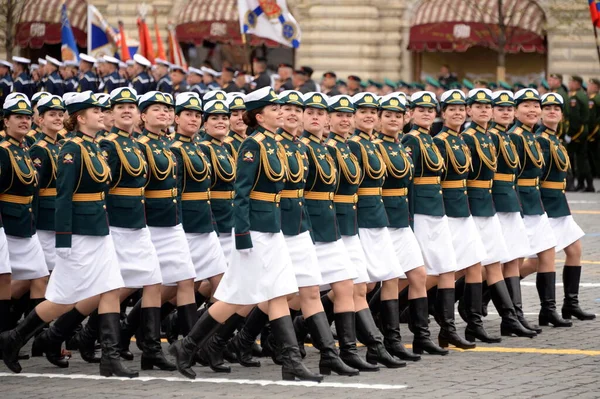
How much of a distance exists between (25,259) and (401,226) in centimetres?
279

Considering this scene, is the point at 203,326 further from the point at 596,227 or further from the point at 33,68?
the point at 33,68

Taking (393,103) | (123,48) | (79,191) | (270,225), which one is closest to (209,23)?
(123,48)

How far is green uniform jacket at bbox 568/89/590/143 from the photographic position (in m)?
25.6

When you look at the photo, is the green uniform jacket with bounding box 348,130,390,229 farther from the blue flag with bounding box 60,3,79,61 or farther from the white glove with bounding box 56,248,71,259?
the blue flag with bounding box 60,3,79,61

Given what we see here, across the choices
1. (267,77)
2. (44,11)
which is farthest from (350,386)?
(44,11)

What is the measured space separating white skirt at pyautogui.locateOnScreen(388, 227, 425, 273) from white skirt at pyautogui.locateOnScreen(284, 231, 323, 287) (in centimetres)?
103

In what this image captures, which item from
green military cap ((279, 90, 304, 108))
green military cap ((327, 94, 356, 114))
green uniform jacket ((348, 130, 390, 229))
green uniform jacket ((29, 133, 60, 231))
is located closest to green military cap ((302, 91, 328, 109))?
green military cap ((279, 90, 304, 108))

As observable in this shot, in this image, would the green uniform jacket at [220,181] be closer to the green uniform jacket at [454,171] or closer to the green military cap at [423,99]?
the green military cap at [423,99]

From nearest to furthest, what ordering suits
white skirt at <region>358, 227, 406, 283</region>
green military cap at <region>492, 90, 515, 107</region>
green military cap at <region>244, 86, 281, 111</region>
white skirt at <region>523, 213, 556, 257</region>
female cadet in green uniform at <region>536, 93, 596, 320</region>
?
green military cap at <region>244, 86, 281, 111</region> → white skirt at <region>358, 227, 406, 283</region> → green military cap at <region>492, 90, 515, 107</region> → white skirt at <region>523, 213, 556, 257</region> → female cadet in green uniform at <region>536, 93, 596, 320</region>

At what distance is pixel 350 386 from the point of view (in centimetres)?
975

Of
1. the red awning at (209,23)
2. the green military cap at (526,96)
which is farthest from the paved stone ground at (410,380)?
the red awning at (209,23)

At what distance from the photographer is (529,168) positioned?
41.2 feet

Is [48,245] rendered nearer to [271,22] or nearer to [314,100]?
[314,100]

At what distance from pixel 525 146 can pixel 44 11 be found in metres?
27.8
